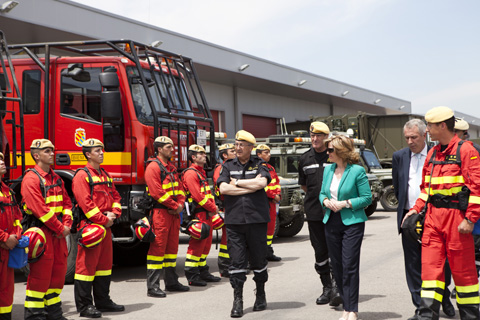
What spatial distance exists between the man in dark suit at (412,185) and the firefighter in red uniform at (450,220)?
2.45 feet

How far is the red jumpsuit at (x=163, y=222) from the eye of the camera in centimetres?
736

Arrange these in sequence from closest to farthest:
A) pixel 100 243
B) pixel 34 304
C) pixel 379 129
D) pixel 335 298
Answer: pixel 34 304 → pixel 335 298 → pixel 100 243 → pixel 379 129

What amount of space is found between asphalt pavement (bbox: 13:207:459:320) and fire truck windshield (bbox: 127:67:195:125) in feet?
7.67

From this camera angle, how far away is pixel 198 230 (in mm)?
7883

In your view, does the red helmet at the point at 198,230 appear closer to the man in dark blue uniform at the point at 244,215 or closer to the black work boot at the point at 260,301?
the man in dark blue uniform at the point at 244,215

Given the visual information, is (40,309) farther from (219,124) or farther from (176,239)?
(219,124)

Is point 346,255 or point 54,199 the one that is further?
point 54,199

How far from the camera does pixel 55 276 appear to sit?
19.6 ft

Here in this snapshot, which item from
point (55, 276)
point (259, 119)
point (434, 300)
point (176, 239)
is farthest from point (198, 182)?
point (259, 119)

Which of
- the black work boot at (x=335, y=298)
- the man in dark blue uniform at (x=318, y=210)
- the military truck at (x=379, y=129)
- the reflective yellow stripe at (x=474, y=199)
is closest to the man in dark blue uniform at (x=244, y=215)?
the man in dark blue uniform at (x=318, y=210)

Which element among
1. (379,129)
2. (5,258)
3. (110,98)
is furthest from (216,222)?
(379,129)

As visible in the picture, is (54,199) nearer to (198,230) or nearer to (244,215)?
(244,215)

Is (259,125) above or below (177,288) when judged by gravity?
above

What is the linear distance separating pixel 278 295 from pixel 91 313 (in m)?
2.20
